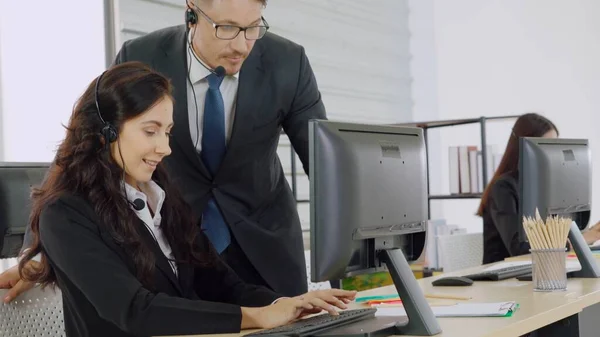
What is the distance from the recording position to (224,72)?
195cm

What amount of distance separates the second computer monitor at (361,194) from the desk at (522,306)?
18 centimetres

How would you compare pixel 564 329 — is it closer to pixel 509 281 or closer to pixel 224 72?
pixel 509 281

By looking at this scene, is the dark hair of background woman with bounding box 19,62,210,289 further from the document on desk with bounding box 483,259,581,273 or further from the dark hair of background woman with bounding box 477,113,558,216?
the dark hair of background woman with bounding box 477,113,558,216

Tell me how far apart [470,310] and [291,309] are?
381mm

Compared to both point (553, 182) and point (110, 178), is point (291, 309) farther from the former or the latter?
point (553, 182)

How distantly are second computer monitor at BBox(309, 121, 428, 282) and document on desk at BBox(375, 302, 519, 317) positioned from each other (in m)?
0.12

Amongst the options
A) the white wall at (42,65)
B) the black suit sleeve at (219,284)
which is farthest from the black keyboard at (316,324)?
the white wall at (42,65)

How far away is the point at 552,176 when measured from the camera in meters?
2.37

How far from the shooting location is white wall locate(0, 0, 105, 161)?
353 centimetres

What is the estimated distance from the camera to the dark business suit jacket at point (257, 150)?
1.97m

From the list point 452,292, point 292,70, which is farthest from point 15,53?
point 452,292

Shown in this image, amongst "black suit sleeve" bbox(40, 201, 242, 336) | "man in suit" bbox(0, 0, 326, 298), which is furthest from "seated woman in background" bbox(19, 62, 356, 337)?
"man in suit" bbox(0, 0, 326, 298)

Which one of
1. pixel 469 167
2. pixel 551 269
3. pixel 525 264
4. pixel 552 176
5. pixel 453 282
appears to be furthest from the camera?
pixel 469 167

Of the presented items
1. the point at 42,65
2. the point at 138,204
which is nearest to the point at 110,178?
the point at 138,204
